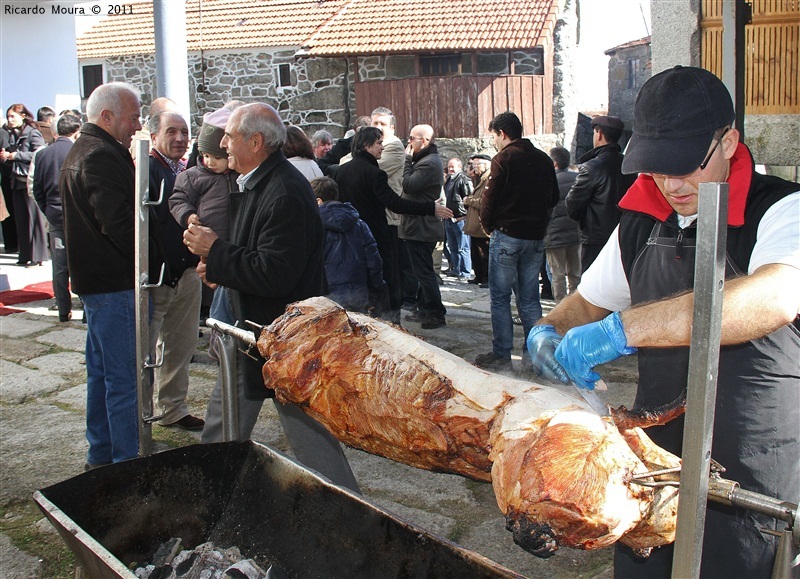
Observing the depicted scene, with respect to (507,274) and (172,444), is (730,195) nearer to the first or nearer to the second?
(172,444)

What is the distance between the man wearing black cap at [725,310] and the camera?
1797mm

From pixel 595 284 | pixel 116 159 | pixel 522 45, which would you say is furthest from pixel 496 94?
pixel 595 284

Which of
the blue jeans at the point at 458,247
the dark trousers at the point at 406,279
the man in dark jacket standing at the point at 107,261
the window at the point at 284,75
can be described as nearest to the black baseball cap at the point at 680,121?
the man in dark jacket standing at the point at 107,261

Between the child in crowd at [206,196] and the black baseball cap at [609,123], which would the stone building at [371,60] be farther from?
the child in crowd at [206,196]

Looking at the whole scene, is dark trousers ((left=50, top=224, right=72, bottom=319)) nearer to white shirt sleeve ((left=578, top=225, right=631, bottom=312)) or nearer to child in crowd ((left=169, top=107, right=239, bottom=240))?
child in crowd ((left=169, top=107, right=239, bottom=240))

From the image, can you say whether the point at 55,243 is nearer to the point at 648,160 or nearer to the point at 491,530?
the point at 491,530

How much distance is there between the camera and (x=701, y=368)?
1.37 meters

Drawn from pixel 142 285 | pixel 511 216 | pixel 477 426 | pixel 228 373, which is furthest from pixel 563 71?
pixel 477 426

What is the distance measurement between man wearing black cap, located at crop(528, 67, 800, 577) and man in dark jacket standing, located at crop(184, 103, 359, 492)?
159 cm

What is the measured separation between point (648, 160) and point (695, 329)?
0.75 m

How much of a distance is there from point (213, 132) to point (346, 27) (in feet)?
62.4

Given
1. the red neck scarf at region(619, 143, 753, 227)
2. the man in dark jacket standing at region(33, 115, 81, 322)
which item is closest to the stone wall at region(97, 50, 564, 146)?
the man in dark jacket standing at region(33, 115, 81, 322)

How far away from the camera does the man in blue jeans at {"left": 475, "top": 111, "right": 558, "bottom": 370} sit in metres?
6.09

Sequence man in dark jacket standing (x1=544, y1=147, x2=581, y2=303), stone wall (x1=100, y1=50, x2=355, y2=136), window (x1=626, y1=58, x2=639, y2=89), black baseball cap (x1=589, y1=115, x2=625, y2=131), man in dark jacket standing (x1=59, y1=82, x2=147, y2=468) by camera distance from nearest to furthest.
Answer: man in dark jacket standing (x1=59, y1=82, x2=147, y2=468) → black baseball cap (x1=589, y1=115, x2=625, y2=131) → man in dark jacket standing (x1=544, y1=147, x2=581, y2=303) → stone wall (x1=100, y1=50, x2=355, y2=136) → window (x1=626, y1=58, x2=639, y2=89)
